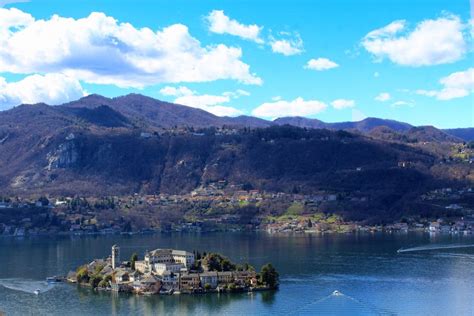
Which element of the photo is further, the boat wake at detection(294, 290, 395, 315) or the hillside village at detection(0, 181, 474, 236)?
the hillside village at detection(0, 181, 474, 236)

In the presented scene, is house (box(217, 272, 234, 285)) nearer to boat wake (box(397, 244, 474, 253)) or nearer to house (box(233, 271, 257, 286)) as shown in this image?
house (box(233, 271, 257, 286))

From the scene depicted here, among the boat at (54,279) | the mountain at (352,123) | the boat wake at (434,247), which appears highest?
the mountain at (352,123)

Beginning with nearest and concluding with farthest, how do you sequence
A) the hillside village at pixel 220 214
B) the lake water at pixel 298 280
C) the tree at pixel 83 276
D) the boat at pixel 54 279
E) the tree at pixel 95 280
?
the lake water at pixel 298 280
the tree at pixel 95 280
the tree at pixel 83 276
the boat at pixel 54 279
the hillside village at pixel 220 214

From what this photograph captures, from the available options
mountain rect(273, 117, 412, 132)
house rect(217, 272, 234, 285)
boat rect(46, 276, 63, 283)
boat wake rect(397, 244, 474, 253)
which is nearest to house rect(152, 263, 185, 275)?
house rect(217, 272, 234, 285)

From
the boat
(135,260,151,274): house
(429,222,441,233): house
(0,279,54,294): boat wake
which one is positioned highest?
(429,222,441,233): house

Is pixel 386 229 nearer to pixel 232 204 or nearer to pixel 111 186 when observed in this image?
pixel 232 204

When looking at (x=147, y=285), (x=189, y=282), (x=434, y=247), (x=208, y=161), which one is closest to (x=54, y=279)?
(x=147, y=285)

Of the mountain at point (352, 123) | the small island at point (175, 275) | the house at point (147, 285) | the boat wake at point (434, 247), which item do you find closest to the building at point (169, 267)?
the small island at point (175, 275)

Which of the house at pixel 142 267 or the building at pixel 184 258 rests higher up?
the building at pixel 184 258

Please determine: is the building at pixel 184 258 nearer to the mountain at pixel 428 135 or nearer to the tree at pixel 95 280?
the tree at pixel 95 280
